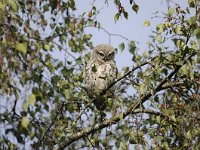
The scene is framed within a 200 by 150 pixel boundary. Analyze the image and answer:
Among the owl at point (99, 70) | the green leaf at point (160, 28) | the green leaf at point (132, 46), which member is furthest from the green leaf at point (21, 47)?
the owl at point (99, 70)

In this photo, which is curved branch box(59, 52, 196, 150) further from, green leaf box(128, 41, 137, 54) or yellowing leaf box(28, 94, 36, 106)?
yellowing leaf box(28, 94, 36, 106)

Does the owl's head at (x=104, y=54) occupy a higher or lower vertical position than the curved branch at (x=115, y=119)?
higher

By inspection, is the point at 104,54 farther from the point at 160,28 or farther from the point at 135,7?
the point at 135,7

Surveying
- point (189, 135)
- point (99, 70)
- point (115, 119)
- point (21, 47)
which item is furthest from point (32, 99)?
point (99, 70)

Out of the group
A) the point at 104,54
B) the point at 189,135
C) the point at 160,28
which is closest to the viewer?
the point at 189,135

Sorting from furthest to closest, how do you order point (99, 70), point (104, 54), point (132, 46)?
1. point (104, 54)
2. point (99, 70)
3. point (132, 46)

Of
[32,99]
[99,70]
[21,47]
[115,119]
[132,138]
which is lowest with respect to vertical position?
[32,99]

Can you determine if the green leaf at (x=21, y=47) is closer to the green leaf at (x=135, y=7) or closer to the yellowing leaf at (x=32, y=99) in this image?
the yellowing leaf at (x=32, y=99)

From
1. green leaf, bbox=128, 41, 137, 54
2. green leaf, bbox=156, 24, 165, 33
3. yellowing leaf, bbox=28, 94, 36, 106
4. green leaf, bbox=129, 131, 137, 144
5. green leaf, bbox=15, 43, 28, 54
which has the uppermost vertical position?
green leaf, bbox=156, 24, 165, 33

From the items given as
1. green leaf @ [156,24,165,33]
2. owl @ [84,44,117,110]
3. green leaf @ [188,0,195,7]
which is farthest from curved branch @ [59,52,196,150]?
owl @ [84,44,117,110]

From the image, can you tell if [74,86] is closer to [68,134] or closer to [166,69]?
[68,134]

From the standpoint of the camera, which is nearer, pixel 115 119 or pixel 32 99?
pixel 32 99

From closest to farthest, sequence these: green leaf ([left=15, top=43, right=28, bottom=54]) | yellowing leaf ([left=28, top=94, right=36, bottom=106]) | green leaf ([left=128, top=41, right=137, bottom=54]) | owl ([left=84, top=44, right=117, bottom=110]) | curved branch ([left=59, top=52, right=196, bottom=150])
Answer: yellowing leaf ([left=28, top=94, right=36, bottom=106])
green leaf ([left=15, top=43, right=28, bottom=54])
green leaf ([left=128, top=41, right=137, bottom=54])
curved branch ([left=59, top=52, right=196, bottom=150])
owl ([left=84, top=44, right=117, bottom=110])

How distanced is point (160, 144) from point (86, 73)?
2870mm
